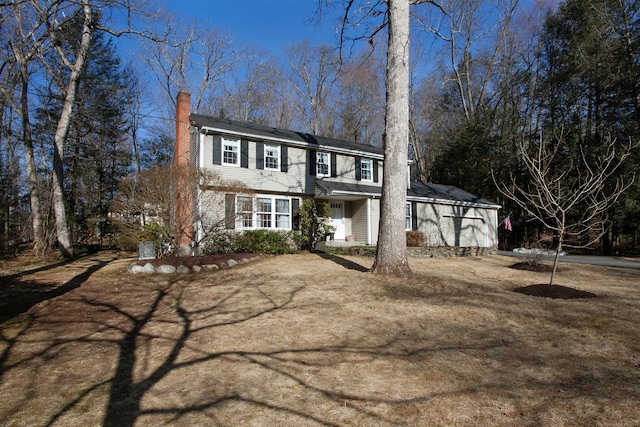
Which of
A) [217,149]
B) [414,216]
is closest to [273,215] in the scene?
[217,149]

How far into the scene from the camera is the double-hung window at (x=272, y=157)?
52.5 ft

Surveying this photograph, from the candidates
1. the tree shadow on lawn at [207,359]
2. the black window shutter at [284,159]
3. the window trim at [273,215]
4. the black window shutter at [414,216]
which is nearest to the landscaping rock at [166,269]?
the tree shadow on lawn at [207,359]

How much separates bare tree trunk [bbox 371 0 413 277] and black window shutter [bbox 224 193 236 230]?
5542mm

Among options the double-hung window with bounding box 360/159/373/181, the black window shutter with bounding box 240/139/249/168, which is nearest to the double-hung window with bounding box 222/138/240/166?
the black window shutter with bounding box 240/139/249/168

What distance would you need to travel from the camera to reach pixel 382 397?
3.18 metres

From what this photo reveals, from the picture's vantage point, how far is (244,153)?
15.3m

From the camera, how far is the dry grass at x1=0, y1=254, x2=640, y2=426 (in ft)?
9.65

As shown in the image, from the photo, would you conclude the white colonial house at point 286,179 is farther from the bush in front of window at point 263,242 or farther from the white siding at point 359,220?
the bush in front of window at point 263,242

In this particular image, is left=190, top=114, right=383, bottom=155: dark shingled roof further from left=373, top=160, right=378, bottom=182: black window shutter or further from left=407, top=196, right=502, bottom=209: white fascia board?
left=407, top=196, right=502, bottom=209: white fascia board

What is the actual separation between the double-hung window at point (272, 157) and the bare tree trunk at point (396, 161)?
322 inches

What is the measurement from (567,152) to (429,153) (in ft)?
44.9

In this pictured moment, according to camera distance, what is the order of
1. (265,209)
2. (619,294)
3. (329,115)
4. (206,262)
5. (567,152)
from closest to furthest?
1. (619,294)
2. (206,262)
3. (265,209)
4. (567,152)
5. (329,115)

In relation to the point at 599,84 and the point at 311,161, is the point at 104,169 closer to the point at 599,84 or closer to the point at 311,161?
the point at 311,161

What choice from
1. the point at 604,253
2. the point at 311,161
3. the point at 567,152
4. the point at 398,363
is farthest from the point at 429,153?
the point at 398,363
